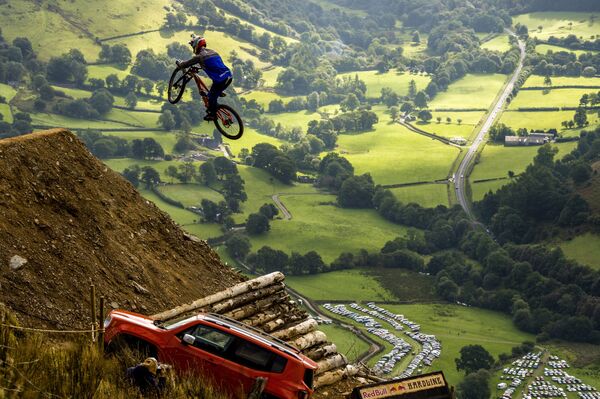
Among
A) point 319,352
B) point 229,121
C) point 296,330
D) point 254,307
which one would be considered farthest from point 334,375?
point 229,121

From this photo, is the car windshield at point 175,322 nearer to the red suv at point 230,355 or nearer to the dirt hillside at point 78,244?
the red suv at point 230,355

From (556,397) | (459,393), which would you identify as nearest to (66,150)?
(459,393)

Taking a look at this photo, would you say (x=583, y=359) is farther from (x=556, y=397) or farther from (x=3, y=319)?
(x=3, y=319)

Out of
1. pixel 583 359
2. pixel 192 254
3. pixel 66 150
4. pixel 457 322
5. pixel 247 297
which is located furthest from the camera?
pixel 457 322

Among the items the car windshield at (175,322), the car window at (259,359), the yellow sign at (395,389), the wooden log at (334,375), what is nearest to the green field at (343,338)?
the wooden log at (334,375)

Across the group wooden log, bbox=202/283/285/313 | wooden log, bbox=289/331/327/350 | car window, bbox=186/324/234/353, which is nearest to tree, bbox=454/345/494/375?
wooden log, bbox=202/283/285/313

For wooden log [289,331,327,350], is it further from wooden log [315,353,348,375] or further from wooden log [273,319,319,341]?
wooden log [315,353,348,375]

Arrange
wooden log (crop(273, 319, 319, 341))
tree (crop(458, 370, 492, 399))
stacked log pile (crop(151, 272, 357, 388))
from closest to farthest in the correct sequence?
stacked log pile (crop(151, 272, 357, 388))
wooden log (crop(273, 319, 319, 341))
tree (crop(458, 370, 492, 399))
